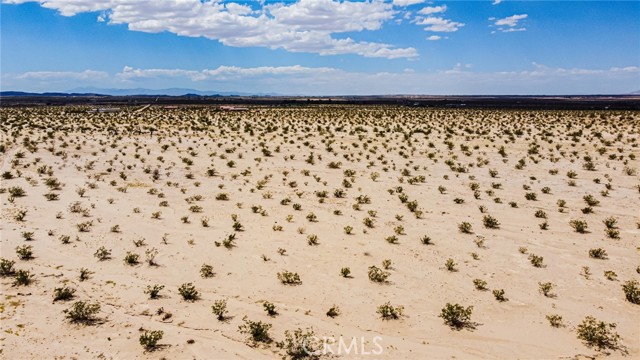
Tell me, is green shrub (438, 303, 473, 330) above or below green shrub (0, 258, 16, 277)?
below

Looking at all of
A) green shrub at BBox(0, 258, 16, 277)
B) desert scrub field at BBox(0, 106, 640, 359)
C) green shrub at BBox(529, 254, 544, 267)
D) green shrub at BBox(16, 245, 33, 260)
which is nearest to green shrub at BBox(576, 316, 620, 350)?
desert scrub field at BBox(0, 106, 640, 359)

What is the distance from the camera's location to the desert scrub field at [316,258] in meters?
8.80

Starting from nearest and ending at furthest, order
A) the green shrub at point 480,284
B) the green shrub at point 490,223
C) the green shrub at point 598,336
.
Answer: the green shrub at point 598,336
the green shrub at point 480,284
the green shrub at point 490,223

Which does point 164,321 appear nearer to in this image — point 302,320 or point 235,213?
point 302,320

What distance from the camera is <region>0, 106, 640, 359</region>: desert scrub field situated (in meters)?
8.80

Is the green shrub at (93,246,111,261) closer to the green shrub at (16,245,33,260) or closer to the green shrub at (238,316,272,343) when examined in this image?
the green shrub at (16,245,33,260)

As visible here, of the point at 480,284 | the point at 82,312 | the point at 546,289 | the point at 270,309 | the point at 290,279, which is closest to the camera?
the point at 82,312

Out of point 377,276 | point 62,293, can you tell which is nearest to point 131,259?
point 62,293

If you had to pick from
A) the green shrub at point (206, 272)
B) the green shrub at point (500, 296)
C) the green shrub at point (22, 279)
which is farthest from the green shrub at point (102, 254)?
the green shrub at point (500, 296)

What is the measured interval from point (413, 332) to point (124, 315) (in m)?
6.30

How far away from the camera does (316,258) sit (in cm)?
1280

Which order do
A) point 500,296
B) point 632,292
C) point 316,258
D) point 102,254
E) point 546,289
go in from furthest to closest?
point 316,258
point 102,254
point 546,289
point 500,296
point 632,292

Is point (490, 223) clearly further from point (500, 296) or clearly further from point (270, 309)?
point (270, 309)

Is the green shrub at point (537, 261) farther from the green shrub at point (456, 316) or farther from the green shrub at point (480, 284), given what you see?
the green shrub at point (456, 316)
